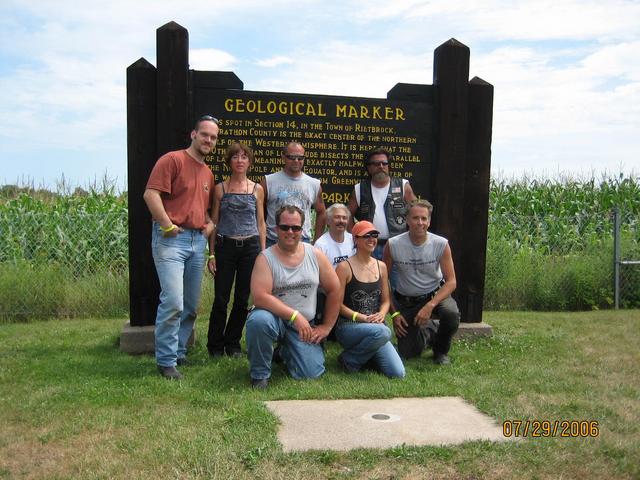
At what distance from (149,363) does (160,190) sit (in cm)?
158

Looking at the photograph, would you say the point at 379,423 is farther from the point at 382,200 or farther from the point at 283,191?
the point at 382,200

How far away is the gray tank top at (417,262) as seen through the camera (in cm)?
561

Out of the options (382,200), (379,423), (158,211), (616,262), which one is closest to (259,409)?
(379,423)

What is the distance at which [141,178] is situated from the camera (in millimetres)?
6086

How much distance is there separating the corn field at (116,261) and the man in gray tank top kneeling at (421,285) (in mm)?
3737

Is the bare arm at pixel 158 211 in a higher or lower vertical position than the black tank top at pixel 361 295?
higher

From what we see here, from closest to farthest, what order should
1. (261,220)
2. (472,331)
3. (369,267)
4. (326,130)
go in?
(369,267), (261,220), (326,130), (472,331)

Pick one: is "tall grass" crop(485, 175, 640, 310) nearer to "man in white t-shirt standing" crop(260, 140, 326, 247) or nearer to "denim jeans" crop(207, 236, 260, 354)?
"man in white t-shirt standing" crop(260, 140, 326, 247)

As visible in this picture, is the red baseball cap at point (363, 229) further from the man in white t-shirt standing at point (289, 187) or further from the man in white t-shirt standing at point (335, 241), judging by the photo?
the man in white t-shirt standing at point (289, 187)

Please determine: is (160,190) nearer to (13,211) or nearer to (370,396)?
(370,396)

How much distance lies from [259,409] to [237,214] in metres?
1.90

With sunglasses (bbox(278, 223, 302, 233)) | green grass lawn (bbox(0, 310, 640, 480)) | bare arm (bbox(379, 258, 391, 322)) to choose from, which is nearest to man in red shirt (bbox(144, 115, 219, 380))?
green grass lawn (bbox(0, 310, 640, 480))
